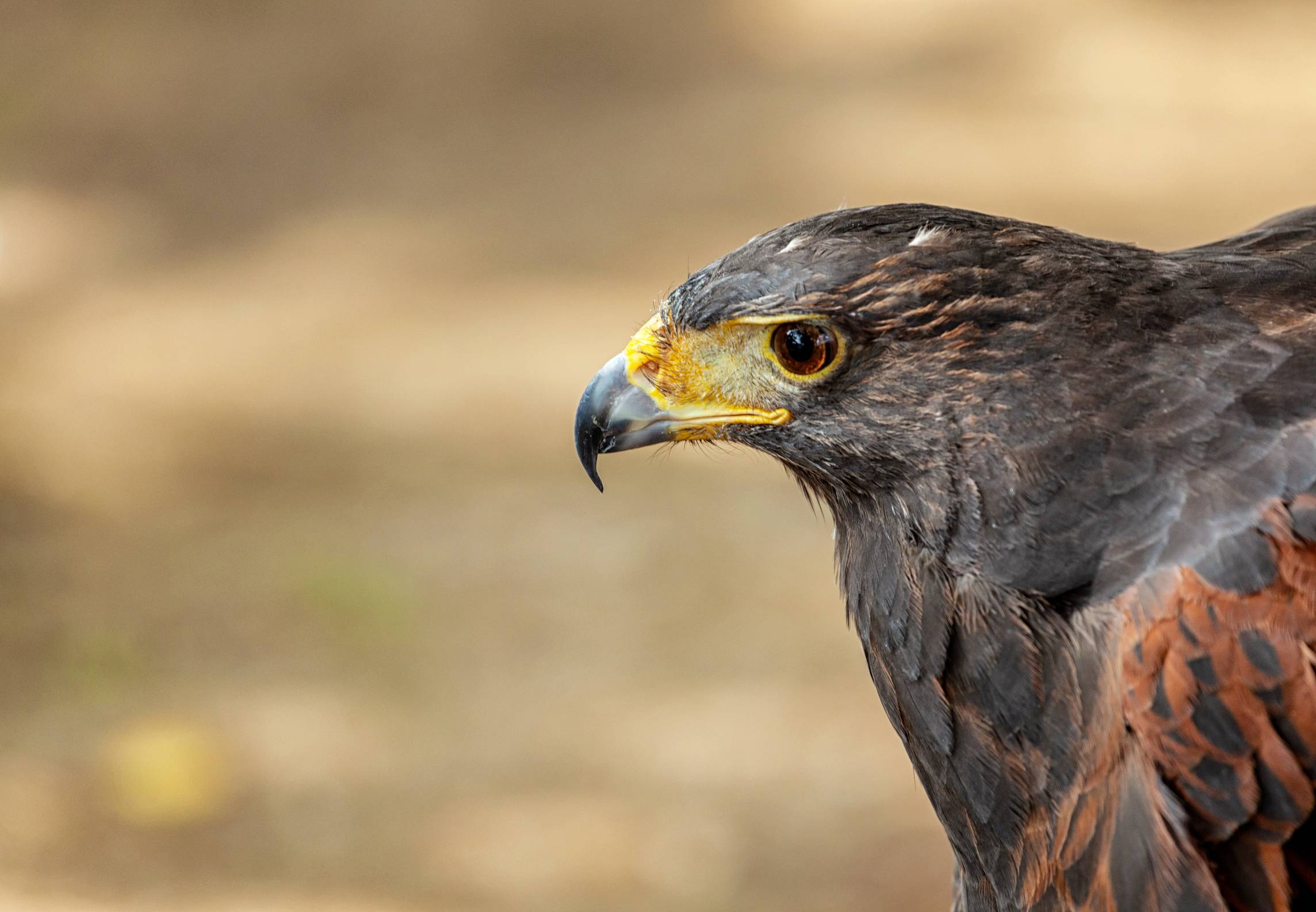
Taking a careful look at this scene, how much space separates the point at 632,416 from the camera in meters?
2.48

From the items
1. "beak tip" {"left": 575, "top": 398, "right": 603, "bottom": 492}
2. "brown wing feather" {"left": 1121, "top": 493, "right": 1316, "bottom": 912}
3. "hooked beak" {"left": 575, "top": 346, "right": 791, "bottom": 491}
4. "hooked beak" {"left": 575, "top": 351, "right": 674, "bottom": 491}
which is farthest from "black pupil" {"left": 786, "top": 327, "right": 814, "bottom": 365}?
"brown wing feather" {"left": 1121, "top": 493, "right": 1316, "bottom": 912}

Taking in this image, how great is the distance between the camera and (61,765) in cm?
525

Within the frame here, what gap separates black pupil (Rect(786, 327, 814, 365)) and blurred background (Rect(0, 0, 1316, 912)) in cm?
241

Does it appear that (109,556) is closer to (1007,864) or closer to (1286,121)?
(1007,864)

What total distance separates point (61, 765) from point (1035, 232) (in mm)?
4456

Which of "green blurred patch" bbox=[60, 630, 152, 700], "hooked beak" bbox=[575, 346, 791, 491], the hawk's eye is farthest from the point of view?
"green blurred patch" bbox=[60, 630, 152, 700]

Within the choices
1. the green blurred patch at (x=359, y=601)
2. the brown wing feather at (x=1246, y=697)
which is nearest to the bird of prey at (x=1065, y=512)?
the brown wing feather at (x=1246, y=697)

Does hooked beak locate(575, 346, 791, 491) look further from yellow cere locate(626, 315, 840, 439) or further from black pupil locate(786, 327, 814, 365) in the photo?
black pupil locate(786, 327, 814, 365)

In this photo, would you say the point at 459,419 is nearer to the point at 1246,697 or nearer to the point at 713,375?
the point at 713,375

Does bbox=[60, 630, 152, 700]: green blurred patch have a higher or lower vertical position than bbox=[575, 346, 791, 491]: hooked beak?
lower

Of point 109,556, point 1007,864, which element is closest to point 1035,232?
point 1007,864

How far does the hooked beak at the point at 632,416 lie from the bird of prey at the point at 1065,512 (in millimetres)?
52

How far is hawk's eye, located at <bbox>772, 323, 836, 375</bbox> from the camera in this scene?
224 cm

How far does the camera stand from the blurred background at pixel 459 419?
497 centimetres
